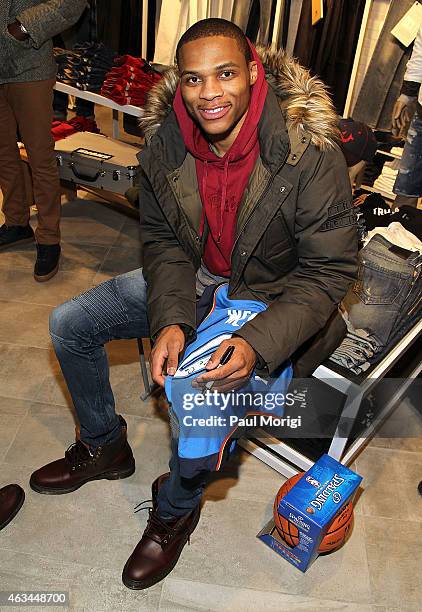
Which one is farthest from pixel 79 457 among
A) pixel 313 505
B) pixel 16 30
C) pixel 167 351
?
pixel 16 30

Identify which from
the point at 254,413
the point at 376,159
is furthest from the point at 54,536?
the point at 376,159

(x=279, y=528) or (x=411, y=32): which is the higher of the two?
(x=411, y=32)

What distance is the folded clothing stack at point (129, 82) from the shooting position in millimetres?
3613

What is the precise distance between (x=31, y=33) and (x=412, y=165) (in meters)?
2.07

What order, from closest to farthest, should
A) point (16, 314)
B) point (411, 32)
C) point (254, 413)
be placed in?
point (254, 413), point (16, 314), point (411, 32)

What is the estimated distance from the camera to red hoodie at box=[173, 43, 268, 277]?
1.68m

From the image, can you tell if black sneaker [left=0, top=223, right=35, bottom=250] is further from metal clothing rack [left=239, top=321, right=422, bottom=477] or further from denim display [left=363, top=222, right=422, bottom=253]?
denim display [left=363, top=222, right=422, bottom=253]

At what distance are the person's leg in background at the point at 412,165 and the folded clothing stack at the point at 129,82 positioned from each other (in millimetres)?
1513

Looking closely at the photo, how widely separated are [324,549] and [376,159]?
2.93 metres

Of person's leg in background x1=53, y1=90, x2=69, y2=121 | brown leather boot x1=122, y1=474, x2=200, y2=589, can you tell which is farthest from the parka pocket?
person's leg in background x1=53, y1=90, x2=69, y2=121

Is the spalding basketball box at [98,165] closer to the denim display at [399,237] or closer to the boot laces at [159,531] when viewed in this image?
the denim display at [399,237]

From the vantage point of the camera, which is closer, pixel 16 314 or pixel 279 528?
pixel 279 528

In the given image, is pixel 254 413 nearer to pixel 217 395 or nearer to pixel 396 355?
pixel 217 395

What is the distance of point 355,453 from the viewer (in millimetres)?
2354
